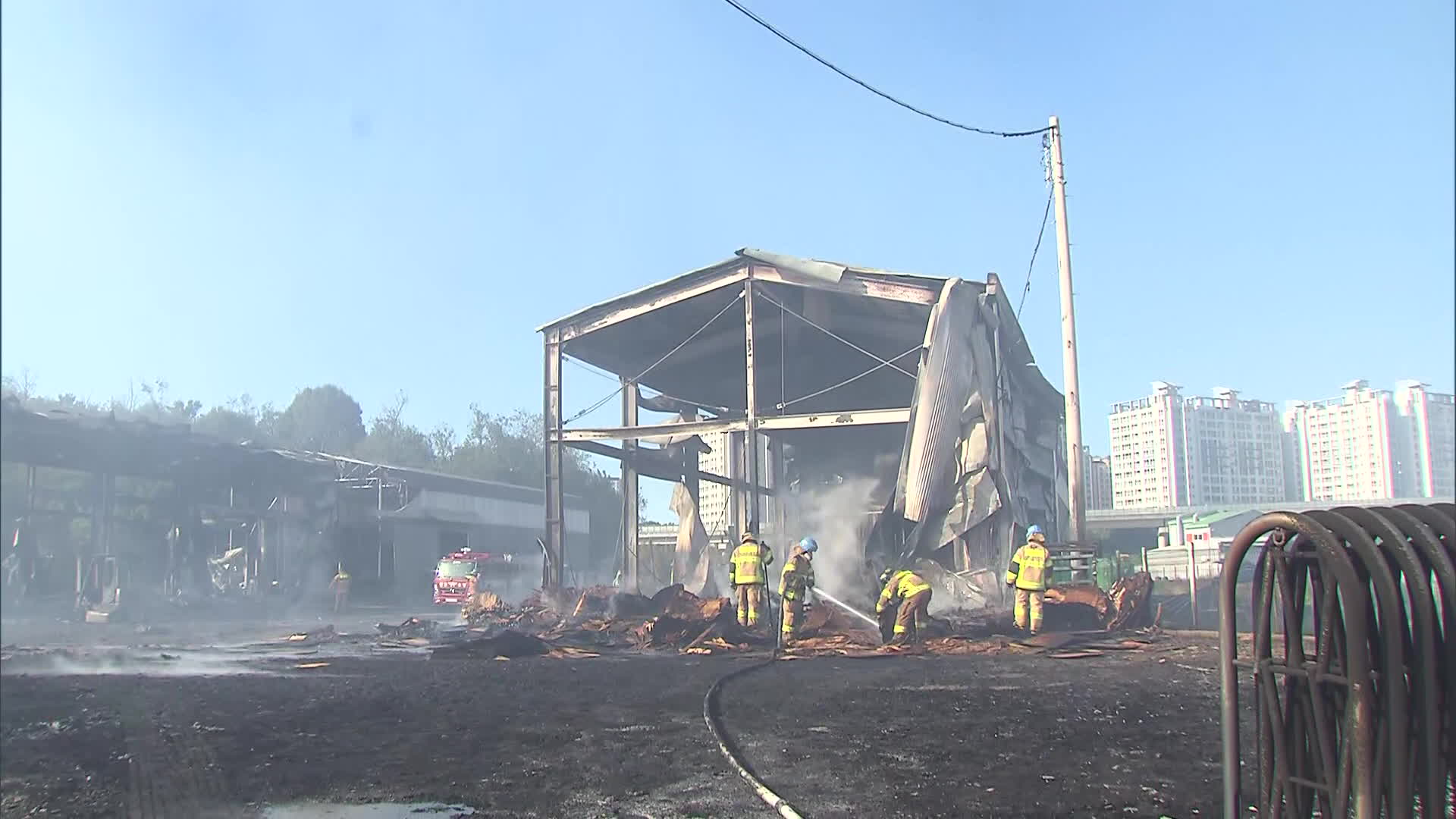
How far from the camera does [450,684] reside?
36.1 feet

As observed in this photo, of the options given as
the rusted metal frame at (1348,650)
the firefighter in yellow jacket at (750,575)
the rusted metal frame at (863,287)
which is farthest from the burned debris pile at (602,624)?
the rusted metal frame at (1348,650)

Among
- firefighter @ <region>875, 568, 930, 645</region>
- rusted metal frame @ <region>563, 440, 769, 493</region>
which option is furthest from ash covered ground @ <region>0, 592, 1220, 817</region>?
rusted metal frame @ <region>563, 440, 769, 493</region>

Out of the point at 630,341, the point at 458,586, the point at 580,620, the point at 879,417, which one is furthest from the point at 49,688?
the point at 458,586

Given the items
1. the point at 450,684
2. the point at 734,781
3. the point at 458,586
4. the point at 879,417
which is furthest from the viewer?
the point at 458,586

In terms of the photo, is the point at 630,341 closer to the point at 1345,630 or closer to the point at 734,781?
the point at 734,781

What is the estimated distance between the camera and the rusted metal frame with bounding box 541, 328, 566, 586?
24625 millimetres

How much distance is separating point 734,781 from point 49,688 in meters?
8.75

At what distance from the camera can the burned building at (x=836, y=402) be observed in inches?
810

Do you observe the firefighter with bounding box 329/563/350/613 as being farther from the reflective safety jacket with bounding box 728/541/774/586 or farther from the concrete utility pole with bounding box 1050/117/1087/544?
the concrete utility pole with bounding box 1050/117/1087/544

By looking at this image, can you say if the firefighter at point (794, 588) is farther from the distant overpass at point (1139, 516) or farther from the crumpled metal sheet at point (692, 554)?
the distant overpass at point (1139, 516)

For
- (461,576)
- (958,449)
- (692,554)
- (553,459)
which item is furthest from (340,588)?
(958,449)

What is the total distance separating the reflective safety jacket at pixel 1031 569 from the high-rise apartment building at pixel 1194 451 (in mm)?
34435

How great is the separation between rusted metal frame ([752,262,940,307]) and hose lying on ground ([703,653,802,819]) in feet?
40.0

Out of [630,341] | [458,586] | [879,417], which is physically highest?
[630,341]
